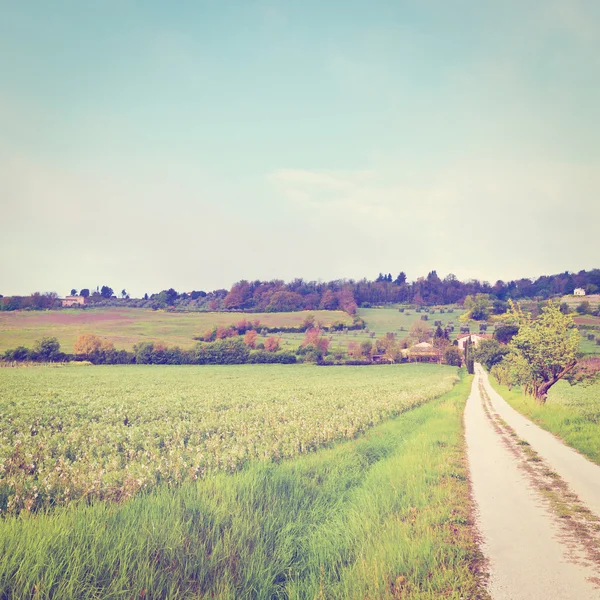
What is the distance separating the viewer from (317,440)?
14312mm

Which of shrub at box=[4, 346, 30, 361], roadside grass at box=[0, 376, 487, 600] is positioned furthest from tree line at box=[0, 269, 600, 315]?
roadside grass at box=[0, 376, 487, 600]

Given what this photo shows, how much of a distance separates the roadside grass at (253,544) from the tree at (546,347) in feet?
61.6

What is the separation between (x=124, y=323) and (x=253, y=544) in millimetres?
88587

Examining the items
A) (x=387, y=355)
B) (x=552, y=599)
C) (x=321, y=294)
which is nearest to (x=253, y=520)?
(x=552, y=599)

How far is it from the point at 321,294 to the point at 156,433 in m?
130

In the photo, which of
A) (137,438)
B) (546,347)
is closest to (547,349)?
(546,347)

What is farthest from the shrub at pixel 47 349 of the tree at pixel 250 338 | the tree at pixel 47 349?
the tree at pixel 250 338

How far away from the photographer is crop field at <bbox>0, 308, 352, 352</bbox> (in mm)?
50447

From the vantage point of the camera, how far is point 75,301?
7962 centimetres

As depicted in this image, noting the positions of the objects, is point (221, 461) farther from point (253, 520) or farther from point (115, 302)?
point (115, 302)

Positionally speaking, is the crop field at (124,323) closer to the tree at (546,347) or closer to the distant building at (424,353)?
the distant building at (424,353)

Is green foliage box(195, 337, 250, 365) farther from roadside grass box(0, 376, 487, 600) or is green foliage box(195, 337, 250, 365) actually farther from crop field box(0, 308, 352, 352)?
roadside grass box(0, 376, 487, 600)

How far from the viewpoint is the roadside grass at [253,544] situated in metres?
4.54

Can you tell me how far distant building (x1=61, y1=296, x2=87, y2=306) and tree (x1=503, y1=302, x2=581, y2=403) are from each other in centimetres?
7263
